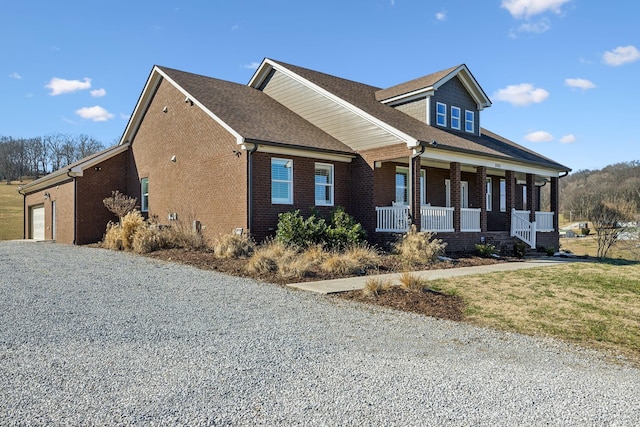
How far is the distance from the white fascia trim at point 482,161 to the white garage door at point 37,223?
21767mm

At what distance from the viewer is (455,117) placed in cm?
2073

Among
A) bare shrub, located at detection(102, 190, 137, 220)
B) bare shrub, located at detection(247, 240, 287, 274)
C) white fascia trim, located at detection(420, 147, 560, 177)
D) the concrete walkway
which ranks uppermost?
white fascia trim, located at detection(420, 147, 560, 177)

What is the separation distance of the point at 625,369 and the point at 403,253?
9566 mm

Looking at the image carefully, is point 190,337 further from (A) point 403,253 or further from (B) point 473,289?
(A) point 403,253

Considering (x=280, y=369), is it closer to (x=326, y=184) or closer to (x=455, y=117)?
(x=326, y=184)

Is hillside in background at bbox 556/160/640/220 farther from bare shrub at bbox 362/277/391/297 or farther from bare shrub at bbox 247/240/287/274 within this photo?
bare shrub at bbox 362/277/391/297

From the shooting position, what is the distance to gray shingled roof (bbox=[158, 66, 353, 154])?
1658 centimetres

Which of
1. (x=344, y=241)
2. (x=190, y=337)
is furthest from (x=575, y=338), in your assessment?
(x=344, y=241)

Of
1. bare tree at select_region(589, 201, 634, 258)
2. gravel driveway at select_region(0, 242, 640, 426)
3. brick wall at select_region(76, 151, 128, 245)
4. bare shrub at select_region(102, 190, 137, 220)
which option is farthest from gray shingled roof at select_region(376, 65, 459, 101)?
gravel driveway at select_region(0, 242, 640, 426)

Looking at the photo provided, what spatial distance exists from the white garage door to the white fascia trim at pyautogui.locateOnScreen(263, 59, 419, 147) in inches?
629

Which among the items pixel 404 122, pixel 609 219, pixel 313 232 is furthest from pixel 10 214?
pixel 609 219

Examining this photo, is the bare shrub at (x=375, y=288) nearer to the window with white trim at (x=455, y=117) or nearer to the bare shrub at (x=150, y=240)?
the bare shrub at (x=150, y=240)

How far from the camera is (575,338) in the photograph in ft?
21.2

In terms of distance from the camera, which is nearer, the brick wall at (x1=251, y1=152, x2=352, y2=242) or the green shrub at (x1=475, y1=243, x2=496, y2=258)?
the brick wall at (x1=251, y1=152, x2=352, y2=242)
